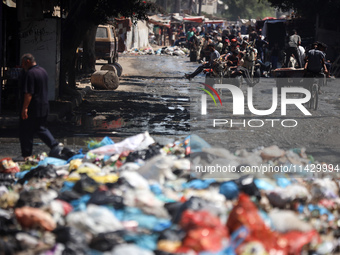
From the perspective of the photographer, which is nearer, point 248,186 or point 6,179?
point 248,186

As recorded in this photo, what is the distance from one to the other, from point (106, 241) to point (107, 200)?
97 centimetres

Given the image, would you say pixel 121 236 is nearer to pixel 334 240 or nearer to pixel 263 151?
pixel 334 240

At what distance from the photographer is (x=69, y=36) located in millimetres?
15719

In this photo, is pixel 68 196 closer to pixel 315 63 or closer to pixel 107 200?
pixel 107 200

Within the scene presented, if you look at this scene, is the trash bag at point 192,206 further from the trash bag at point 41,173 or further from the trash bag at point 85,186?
the trash bag at point 41,173

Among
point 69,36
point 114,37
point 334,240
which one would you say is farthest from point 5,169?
point 114,37

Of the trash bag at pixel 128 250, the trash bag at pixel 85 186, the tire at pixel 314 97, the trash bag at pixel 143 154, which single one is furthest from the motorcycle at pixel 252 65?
the trash bag at pixel 128 250

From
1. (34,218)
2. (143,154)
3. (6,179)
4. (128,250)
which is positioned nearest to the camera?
A: (128,250)

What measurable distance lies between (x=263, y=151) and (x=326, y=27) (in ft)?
85.8

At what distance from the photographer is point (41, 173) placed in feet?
24.4

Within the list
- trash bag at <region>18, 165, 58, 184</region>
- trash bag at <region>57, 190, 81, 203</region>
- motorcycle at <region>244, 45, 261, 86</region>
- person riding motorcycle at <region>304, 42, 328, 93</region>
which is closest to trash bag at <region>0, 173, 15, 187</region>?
trash bag at <region>18, 165, 58, 184</region>

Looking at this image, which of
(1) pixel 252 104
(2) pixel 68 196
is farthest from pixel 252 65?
(2) pixel 68 196

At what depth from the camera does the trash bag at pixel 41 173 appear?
7403 millimetres

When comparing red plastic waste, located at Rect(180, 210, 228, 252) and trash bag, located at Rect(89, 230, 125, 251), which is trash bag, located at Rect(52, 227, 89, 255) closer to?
trash bag, located at Rect(89, 230, 125, 251)
